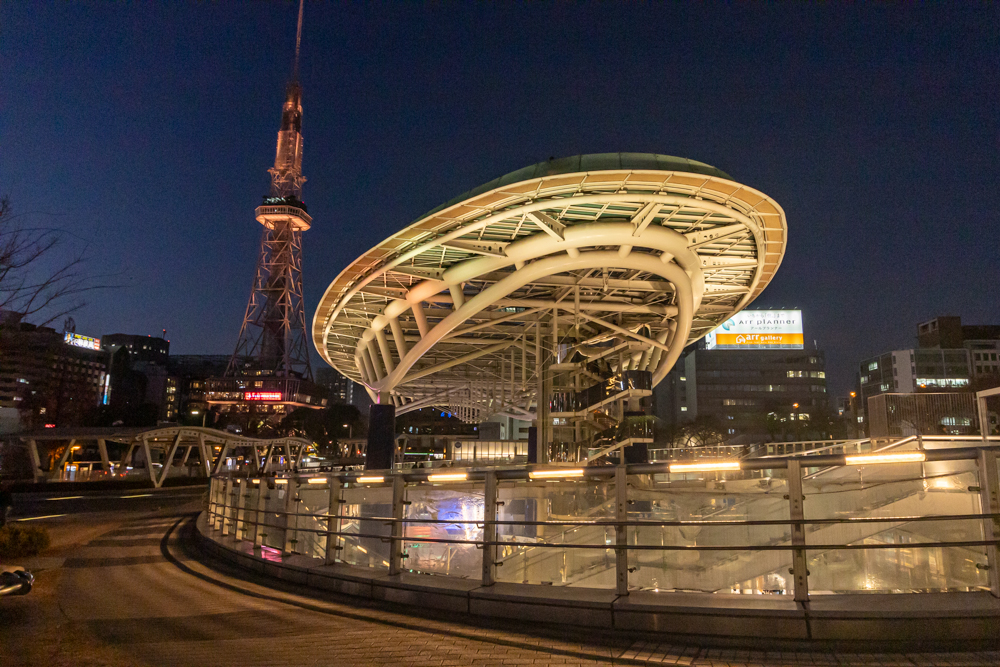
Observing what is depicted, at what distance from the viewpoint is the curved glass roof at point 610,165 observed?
679 inches

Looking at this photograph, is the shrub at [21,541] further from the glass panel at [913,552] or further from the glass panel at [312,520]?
the glass panel at [913,552]

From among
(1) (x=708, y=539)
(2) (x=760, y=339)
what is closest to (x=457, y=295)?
(1) (x=708, y=539)

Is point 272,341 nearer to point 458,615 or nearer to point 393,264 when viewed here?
point 393,264

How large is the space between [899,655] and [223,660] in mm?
4941

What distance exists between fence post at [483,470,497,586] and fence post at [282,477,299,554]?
3.50 meters

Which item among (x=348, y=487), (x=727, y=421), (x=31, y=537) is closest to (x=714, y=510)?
(x=348, y=487)

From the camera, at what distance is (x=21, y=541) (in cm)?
1095

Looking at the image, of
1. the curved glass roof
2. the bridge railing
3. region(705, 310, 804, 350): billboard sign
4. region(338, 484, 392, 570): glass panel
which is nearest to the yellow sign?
region(705, 310, 804, 350): billboard sign

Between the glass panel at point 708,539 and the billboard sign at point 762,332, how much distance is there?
4629 inches

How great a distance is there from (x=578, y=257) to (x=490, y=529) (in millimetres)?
16592

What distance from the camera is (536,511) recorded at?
7227 millimetres

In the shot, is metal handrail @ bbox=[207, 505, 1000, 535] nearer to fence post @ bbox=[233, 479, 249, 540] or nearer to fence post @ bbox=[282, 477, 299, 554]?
fence post @ bbox=[282, 477, 299, 554]

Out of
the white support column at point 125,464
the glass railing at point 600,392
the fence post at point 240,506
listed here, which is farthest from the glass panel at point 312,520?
the white support column at point 125,464

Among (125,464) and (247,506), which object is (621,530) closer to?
(247,506)
